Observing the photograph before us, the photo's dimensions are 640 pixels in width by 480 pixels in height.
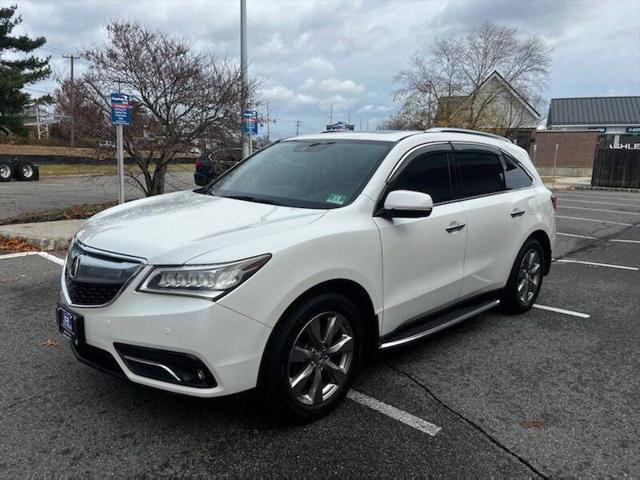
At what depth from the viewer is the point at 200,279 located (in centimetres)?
257

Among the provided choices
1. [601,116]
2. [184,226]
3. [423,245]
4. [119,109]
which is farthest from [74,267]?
[601,116]

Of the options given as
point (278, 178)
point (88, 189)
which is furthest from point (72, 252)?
point (88, 189)

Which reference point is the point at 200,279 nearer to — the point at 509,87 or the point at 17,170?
the point at 17,170

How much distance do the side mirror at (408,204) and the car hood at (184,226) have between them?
1.44 ft

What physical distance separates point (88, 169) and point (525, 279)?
17.8 meters

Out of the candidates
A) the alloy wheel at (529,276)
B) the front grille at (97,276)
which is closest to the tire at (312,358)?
the front grille at (97,276)

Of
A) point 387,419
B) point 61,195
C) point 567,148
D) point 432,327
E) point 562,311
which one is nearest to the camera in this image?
point 387,419

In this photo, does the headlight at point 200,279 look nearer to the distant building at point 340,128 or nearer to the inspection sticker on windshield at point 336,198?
the inspection sticker on windshield at point 336,198

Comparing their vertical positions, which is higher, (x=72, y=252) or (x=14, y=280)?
(x=72, y=252)

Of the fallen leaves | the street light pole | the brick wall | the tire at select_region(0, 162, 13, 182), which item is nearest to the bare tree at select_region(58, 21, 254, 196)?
the street light pole

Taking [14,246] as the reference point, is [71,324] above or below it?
above

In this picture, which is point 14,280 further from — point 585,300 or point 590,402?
point 585,300

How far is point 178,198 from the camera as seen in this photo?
3.96 m

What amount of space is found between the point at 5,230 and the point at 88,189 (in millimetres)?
10238
